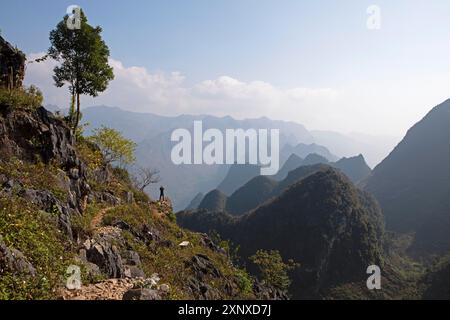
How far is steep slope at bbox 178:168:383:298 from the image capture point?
115 m

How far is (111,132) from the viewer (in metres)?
41.0

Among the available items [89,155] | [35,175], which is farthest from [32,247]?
[89,155]

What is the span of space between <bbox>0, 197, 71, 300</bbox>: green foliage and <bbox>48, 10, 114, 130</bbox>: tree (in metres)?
15.7

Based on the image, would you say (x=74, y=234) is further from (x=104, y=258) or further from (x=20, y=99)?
(x=20, y=99)

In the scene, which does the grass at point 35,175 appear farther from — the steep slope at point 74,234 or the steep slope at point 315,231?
the steep slope at point 315,231

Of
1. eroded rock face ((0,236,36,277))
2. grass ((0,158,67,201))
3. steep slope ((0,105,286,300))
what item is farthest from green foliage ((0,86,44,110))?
eroded rock face ((0,236,36,277))

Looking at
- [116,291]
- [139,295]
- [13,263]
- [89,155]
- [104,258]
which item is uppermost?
[89,155]

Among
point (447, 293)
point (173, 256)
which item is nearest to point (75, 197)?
point (173, 256)

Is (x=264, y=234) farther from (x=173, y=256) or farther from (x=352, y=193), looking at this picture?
(x=173, y=256)

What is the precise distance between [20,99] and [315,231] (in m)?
114

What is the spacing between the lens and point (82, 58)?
27.8 m

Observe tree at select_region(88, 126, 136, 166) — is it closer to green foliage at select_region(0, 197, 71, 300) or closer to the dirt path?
the dirt path

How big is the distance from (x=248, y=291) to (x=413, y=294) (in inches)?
3712
